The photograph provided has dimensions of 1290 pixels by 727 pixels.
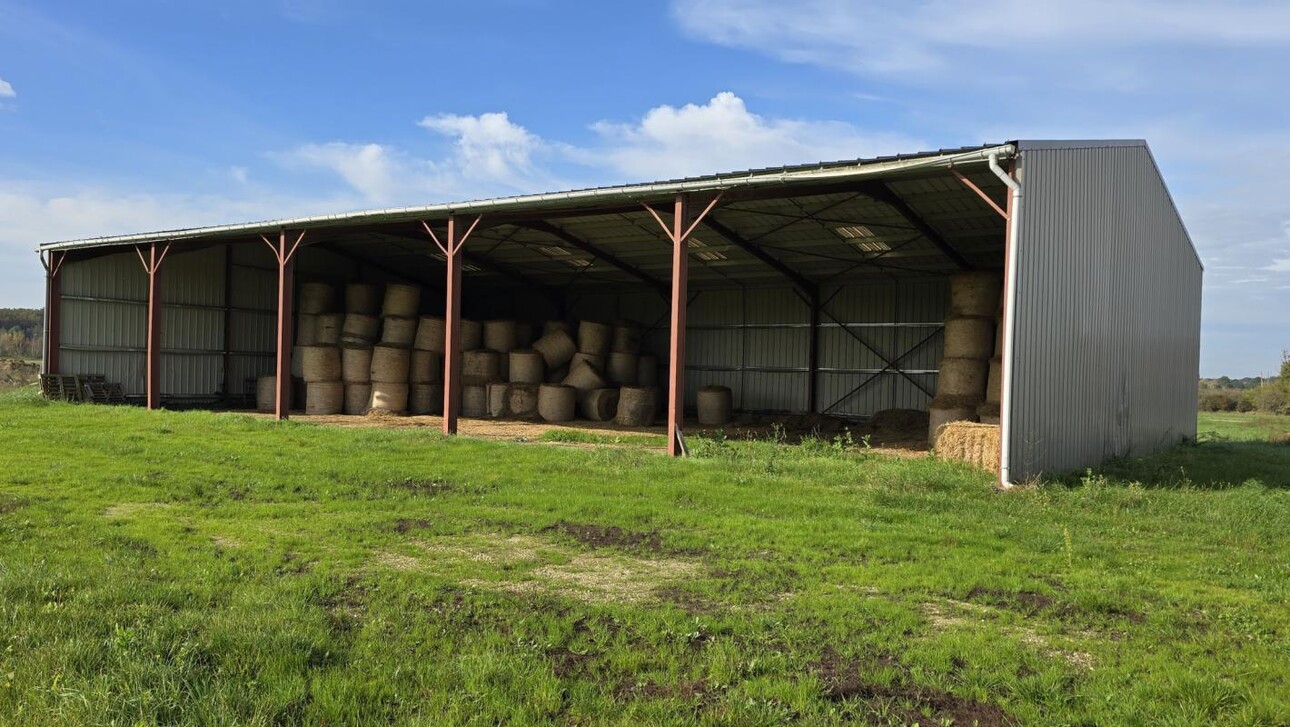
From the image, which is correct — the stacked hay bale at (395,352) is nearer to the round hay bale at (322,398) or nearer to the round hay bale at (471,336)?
the round hay bale at (322,398)

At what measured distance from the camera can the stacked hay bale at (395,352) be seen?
24625 millimetres

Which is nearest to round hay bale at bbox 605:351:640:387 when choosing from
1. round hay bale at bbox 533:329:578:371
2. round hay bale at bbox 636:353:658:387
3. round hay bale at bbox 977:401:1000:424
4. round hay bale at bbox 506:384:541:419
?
round hay bale at bbox 636:353:658:387

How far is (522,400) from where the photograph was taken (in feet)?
81.1

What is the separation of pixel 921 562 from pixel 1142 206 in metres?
13.2

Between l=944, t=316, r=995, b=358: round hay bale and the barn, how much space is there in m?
0.09

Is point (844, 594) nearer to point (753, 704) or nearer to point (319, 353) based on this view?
point (753, 704)

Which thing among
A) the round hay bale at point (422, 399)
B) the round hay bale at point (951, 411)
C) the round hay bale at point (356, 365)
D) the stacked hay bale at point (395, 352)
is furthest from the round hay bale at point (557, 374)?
the round hay bale at point (951, 411)

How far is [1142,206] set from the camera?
17234mm

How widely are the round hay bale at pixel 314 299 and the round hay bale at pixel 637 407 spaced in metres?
10.4

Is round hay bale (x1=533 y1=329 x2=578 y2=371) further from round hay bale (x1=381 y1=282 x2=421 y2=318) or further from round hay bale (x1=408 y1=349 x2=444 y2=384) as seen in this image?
round hay bale (x1=381 y1=282 x2=421 y2=318)

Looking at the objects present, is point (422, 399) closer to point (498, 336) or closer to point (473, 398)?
point (473, 398)

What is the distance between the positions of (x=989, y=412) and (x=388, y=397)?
624 inches

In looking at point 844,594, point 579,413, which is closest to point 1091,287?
point 844,594

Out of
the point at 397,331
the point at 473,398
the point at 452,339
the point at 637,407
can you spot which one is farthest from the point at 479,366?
the point at 452,339
